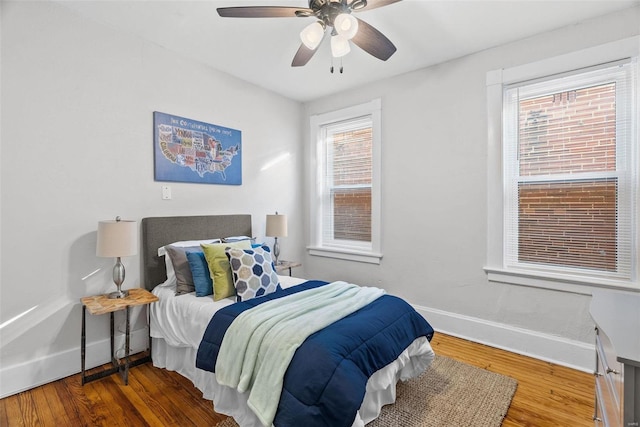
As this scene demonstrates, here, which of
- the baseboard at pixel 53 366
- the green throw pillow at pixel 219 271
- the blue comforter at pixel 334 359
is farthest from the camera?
the green throw pillow at pixel 219 271

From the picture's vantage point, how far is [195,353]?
85.9 inches

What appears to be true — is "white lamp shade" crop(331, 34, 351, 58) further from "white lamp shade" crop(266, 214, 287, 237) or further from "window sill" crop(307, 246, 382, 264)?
"window sill" crop(307, 246, 382, 264)

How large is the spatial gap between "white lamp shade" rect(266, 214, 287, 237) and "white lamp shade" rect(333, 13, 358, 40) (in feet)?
7.08

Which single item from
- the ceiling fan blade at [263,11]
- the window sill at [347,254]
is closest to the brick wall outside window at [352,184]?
the window sill at [347,254]

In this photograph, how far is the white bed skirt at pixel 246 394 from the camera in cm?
173

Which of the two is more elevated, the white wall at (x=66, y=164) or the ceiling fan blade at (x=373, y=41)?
the ceiling fan blade at (x=373, y=41)

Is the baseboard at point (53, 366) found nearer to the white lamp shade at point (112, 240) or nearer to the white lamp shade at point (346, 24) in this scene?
the white lamp shade at point (112, 240)

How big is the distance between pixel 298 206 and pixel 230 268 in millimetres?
1983

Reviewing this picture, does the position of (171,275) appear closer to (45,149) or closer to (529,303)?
(45,149)

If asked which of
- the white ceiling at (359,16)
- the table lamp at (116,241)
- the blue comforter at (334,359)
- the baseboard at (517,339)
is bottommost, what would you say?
the baseboard at (517,339)

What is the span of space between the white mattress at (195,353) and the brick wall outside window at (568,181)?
1488 millimetres

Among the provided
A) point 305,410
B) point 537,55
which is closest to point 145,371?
point 305,410

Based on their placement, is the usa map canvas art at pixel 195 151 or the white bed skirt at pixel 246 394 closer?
the white bed skirt at pixel 246 394

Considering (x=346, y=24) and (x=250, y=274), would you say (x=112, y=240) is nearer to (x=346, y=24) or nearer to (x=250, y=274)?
(x=250, y=274)
